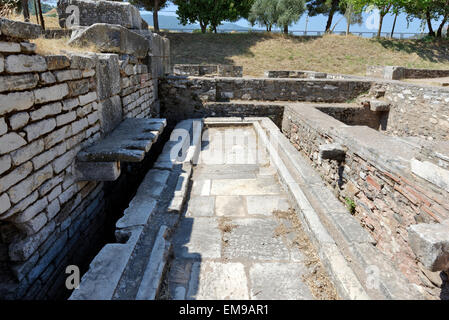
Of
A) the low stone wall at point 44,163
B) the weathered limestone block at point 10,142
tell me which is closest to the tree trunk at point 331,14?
the low stone wall at point 44,163

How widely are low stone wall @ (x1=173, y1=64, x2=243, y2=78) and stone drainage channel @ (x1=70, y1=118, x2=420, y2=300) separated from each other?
30.0 feet

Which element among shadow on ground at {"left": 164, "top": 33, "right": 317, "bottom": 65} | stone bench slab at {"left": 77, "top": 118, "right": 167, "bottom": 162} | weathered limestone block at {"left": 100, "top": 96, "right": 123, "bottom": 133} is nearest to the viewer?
stone bench slab at {"left": 77, "top": 118, "right": 167, "bottom": 162}

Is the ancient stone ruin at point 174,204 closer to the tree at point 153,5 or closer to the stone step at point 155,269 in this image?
the stone step at point 155,269

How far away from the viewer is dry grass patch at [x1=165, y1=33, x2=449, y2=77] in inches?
877

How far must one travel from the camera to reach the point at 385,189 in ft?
11.4

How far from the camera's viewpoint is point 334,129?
5059 mm

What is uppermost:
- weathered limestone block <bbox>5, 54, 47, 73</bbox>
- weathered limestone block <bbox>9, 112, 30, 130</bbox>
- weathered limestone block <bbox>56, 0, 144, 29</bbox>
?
weathered limestone block <bbox>56, 0, 144, 29</bbox>

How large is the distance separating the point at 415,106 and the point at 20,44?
29.4 ft

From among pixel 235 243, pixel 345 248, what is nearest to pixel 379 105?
pixel 345 248

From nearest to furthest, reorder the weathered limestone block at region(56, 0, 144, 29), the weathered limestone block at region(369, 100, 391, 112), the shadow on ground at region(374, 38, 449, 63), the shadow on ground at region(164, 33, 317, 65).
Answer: the weathered limestone block at region(56, 0, 144, 29) → the weathered limestone block at region(369, 100, 391, 112) → the shadow on ground at region(164, 33, 317, 65) → the shadow on ground at region(374, 38, 449, 63)

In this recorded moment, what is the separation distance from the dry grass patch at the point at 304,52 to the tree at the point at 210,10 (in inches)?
80.6

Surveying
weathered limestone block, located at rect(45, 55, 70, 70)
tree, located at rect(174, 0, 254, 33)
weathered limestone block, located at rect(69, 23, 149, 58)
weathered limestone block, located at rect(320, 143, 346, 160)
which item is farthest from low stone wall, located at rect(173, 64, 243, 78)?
tree, located at rect(174, 0, 254, 33)

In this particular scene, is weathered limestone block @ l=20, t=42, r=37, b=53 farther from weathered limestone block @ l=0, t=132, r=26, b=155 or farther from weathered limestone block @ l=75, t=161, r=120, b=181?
weathered limestone block @ l=75, t=161, r=120, b=181

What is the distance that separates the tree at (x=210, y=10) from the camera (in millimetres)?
26609
